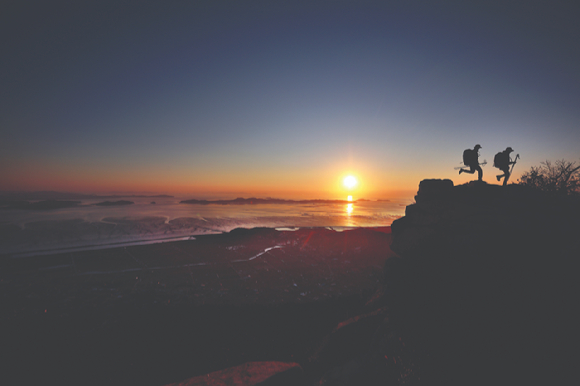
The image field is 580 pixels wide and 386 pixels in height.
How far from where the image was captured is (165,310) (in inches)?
276

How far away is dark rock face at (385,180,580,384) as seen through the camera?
136 inches

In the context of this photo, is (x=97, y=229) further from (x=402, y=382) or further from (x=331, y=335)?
(x=402, y=382)

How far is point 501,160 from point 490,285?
163 inches

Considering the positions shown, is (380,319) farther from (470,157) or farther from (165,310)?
(165,310)

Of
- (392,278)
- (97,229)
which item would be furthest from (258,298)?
(97,229)

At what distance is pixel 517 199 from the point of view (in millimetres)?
5352

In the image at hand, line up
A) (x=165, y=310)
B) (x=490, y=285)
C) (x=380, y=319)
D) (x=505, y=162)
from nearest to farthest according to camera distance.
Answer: (x=490, y=285) → (x=380, y=319) → (x=505, y=162) → (x=165, y=310)

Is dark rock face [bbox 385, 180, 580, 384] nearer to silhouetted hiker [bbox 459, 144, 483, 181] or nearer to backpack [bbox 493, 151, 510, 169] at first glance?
silhouetted hiker [bbox 459, 144, 483, 181]

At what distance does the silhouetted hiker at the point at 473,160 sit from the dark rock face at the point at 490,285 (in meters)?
0.46

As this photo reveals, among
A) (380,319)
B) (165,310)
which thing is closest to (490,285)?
(380,319)

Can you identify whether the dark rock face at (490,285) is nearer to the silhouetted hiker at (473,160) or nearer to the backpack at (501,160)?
the silhouetted hiker at (473,160)

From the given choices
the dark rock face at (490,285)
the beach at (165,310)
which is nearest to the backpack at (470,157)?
the dark rock face at (490,285)

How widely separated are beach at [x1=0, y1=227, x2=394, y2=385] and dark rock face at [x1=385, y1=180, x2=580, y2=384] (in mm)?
3036

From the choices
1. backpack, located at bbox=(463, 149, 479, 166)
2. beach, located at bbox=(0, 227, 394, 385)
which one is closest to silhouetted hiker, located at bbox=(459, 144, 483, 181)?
backpack, located at bbox=(463, 149, 479, 166)
